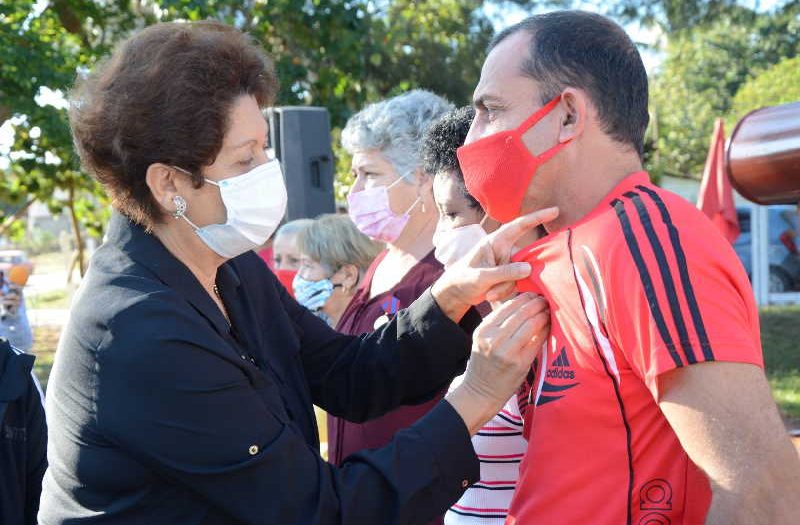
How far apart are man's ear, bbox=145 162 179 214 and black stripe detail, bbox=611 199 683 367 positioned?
107cm

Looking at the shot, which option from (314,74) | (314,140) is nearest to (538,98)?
(314,140)

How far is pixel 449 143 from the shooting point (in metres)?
2.83

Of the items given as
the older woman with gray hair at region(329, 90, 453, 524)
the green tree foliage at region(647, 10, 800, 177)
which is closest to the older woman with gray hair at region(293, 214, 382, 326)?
the older woman with gray hair at region(329, 90, 453, 524)

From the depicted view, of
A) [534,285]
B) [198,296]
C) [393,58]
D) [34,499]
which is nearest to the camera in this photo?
[534,285]

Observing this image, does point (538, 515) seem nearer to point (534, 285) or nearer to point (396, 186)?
point (534, 285)

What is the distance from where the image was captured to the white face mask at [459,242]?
2639 millimetres

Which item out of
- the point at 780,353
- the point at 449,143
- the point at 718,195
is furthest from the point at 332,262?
the point at 780,353

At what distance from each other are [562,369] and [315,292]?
135 inches

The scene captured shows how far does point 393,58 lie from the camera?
14172 mm

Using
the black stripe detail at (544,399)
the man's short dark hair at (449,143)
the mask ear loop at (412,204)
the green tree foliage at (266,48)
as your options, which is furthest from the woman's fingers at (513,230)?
the green tree foliage at (266,48)

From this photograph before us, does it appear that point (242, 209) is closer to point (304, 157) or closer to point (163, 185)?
point (163, 185)

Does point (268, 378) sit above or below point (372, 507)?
above

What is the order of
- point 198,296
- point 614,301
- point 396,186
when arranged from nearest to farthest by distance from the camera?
point 614,301
point 198,296
point 396,186

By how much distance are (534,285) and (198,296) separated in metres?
0.77
